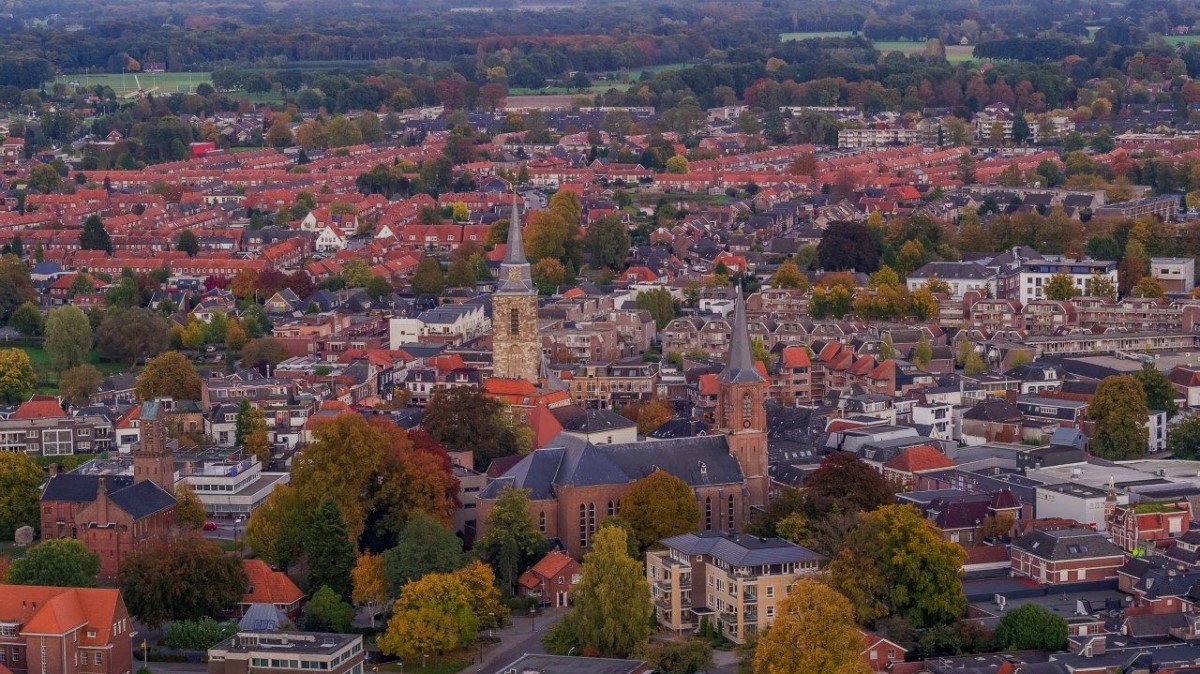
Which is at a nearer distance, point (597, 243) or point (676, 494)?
point (676, 494)

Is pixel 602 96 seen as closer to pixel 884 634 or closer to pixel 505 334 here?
pixel 505 334

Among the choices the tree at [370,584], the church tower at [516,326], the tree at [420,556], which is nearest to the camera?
the tree at [420,556]

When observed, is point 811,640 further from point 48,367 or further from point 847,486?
point 48,367

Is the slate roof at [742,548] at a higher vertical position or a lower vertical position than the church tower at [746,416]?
lower

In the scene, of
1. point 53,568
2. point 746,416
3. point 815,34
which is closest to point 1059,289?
point 746,416

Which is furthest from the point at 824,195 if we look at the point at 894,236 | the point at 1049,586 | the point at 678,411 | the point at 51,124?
the point at 1049,586

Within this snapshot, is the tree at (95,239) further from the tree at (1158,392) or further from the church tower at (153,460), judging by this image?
the tree at (1158,392)

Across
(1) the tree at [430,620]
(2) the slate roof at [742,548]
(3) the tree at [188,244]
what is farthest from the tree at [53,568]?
(3) the tree at [188,244]
